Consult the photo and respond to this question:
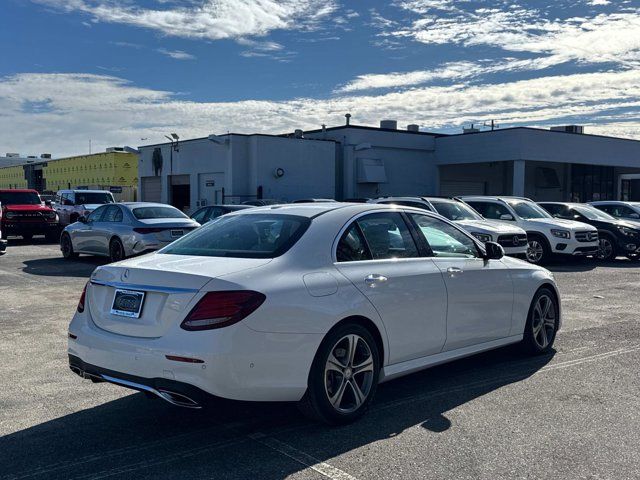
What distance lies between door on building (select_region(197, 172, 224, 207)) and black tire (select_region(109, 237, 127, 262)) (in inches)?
756

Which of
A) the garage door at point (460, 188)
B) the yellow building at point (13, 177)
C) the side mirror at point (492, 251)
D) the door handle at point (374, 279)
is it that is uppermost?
the yellow building at point (13, 177)

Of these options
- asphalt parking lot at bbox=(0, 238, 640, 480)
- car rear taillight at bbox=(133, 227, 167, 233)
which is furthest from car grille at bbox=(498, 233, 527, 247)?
asphalt parking lot at bbox=(0, 238, 640, 480)

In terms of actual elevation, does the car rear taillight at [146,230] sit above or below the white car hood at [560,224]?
below

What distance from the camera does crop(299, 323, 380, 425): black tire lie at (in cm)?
460

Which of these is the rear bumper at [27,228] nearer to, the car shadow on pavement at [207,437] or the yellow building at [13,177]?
the car shadow on pavement at [207,437]

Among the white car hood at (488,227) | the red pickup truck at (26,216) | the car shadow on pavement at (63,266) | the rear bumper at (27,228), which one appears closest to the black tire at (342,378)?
the car shadow on pavement at (63,266)

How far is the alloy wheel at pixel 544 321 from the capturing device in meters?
6.91

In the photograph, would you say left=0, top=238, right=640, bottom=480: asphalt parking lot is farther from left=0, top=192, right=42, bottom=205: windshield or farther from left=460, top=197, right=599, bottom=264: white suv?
left=0, top=192, right=42, bottom=205: windshield

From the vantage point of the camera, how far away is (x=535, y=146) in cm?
3519

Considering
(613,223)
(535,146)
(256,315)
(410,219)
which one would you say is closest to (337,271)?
(256,315)

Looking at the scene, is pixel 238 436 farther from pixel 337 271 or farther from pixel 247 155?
pixel 247 155

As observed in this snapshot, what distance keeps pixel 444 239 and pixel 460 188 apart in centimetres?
3690

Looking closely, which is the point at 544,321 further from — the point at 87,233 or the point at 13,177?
the point at 13,177

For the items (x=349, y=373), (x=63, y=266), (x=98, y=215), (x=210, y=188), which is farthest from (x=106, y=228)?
(x=210, y=188)
